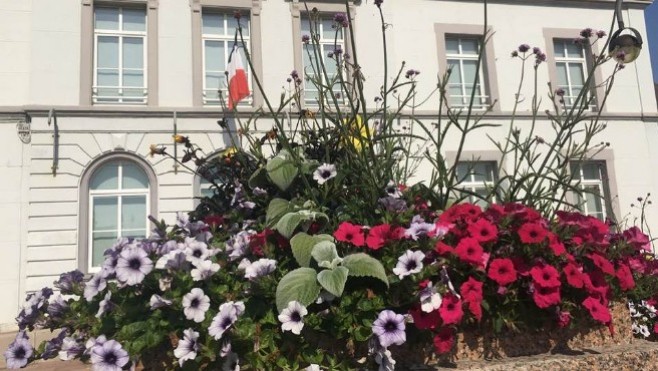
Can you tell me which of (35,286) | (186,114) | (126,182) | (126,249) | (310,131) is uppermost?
(186,114)

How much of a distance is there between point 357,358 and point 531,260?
69 centimetres

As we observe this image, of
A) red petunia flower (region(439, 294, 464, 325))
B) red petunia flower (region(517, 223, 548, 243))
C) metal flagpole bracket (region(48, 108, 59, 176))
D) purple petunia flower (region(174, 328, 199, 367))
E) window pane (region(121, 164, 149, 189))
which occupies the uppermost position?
metal flagpole bracket (region(48, 108, 59, 176))

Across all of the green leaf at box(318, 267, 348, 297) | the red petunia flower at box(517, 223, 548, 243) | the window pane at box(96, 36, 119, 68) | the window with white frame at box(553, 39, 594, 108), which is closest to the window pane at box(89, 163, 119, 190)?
the window pane at box(96, 36, 119, 68)

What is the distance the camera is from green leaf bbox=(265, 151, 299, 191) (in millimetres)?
2242

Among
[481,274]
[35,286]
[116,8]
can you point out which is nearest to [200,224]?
[481,274]

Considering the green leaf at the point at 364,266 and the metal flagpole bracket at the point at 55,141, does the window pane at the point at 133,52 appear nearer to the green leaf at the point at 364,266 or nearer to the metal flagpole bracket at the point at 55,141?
the metal flagpole bracket at the point at 55,141

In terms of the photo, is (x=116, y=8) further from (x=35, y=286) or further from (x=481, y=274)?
(x=481, y=274)

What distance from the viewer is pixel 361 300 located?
1646mm

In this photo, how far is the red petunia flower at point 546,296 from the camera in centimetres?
173

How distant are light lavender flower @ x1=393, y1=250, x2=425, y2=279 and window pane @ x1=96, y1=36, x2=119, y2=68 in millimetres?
10175

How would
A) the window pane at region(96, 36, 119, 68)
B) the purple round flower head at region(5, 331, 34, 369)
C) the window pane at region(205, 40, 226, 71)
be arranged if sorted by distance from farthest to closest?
the window pane at region(205, 40, 226, 71)
the window pane at region(96, 36, 119, 68)
the purple round flower head at region(5, 331, 34, 369)

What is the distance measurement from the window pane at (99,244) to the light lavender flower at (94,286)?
8571mm

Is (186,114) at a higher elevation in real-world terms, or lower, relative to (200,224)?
higher

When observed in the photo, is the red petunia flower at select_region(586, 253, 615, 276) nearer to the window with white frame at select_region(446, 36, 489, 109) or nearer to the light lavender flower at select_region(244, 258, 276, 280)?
the light lavender flower at select_region(244, 258, 276, 280)
